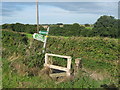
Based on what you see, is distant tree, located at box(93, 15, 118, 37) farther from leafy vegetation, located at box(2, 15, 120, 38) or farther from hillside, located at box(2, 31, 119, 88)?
hillside, located at box(2, 31, 119, 88)

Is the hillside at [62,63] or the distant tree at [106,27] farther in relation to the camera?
the distant tree at [106,27]

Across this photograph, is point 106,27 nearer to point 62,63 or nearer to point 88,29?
point 88,29

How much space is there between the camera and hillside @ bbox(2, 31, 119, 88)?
175 inches

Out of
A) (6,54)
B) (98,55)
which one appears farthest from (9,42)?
(98,55)

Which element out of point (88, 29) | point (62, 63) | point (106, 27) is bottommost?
point (62, 63)

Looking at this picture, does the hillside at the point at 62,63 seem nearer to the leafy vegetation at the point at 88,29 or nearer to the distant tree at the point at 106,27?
the leafy vegetation at the point at 88,29

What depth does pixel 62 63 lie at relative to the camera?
6.11 m

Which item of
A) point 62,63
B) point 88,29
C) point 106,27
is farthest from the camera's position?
point 88,29

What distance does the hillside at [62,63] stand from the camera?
4.45 meters

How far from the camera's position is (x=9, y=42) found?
8.80m

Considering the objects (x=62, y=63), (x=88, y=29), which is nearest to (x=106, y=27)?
(x=88, y=29)

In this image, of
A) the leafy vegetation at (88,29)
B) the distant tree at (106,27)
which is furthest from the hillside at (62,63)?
the distant tree at (106,27)

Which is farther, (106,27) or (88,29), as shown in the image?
(88,29)

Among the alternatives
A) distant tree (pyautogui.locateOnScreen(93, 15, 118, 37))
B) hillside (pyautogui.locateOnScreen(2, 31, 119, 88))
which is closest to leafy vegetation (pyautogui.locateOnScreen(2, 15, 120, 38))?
distant tree (pyautogui.locateOnScreen(93, 15, 118, 37))
